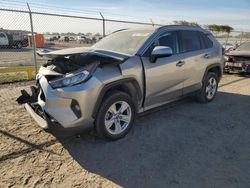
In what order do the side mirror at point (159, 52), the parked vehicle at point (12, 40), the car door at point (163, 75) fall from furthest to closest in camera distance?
1. the parked vehicle at point (12, 40)
2. the car door at point (163, 75)
3. the side mirror at point (159, 52)

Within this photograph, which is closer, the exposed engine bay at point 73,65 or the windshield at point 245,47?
the exposed engine bay at point 73,65

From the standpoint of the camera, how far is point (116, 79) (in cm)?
386

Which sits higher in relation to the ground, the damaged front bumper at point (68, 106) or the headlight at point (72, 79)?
the headlight at point (72, 79)

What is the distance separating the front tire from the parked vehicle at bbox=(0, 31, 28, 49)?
25486 millimetres

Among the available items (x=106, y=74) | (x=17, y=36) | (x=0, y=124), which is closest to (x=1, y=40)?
(x=17, y=36)

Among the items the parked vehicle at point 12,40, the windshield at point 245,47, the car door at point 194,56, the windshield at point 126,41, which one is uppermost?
the windshield at point 126,41

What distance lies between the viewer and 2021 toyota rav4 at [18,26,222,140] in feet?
11.5

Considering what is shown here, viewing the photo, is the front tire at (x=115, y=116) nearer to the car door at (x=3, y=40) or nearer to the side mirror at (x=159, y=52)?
the side mirror at (x=159, y=52)

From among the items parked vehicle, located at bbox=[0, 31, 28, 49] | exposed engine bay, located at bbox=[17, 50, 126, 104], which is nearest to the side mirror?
exposed engine bay, located at bbox=[17, 50, 126, 104]

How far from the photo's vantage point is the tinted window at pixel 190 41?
5352mm

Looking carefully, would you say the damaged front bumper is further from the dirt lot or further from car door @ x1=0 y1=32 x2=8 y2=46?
car door @ x1=0 y1=32 x2=8 y2=46

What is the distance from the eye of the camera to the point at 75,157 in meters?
3.61

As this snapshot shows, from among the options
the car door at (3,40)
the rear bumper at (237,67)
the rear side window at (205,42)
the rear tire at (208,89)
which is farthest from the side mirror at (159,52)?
the car door at (3,40)

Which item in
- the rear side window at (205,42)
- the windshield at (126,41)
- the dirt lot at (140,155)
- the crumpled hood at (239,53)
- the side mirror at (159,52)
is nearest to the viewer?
the dirt lot at (140,155)
